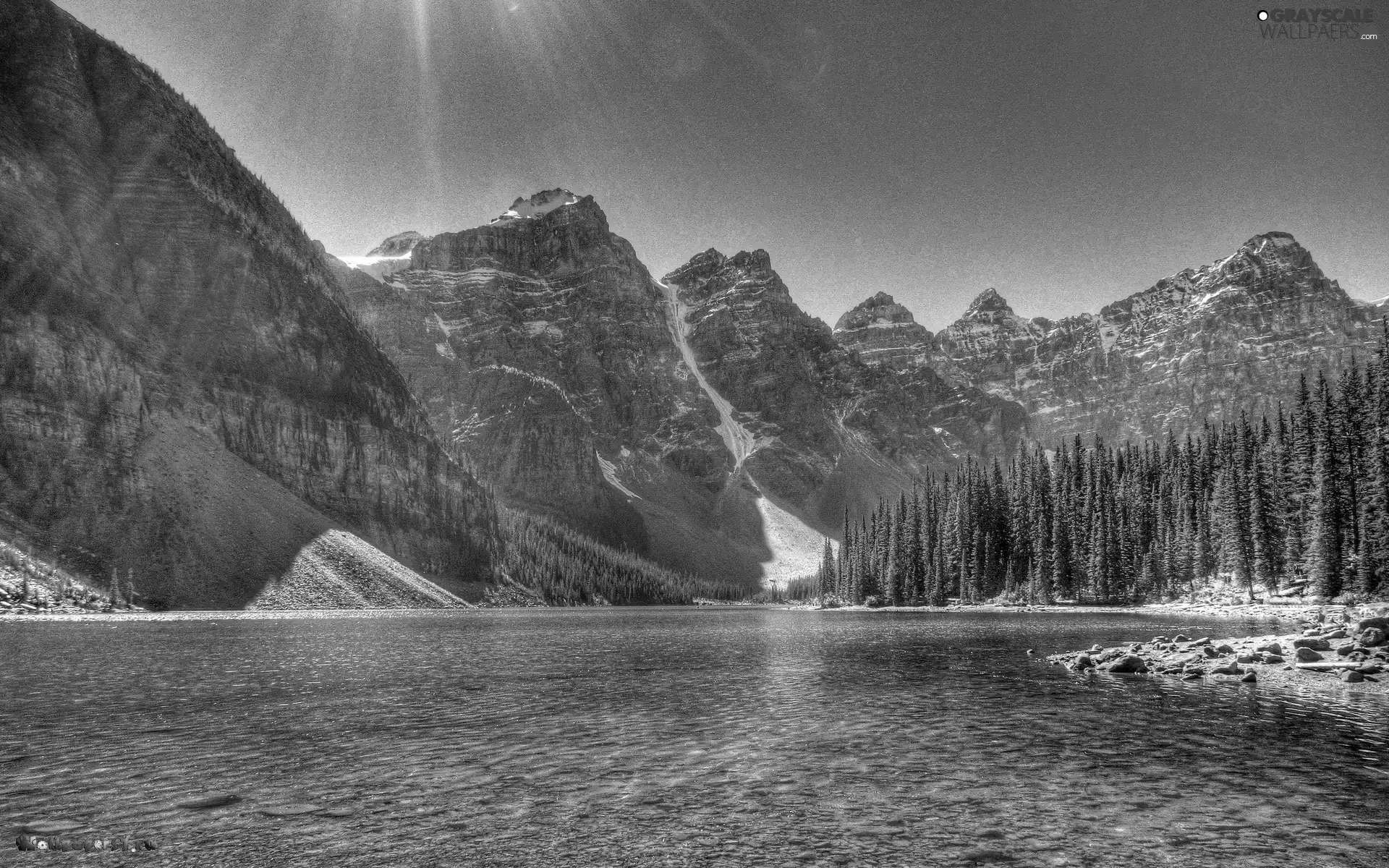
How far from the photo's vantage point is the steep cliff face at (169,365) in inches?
4188

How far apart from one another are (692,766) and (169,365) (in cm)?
14361

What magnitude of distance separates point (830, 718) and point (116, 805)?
18389 millimetres

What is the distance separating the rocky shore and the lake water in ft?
7.43

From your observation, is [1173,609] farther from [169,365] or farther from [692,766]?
[169,365]

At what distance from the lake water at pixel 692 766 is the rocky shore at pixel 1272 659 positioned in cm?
226

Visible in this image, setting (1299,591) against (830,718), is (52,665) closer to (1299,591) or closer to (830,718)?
(830,718)

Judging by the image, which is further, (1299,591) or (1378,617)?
(1299,591)

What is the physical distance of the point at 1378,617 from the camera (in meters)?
39.1

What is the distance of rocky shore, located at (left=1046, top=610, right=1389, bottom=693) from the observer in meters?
33.2

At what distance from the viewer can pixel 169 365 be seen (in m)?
134

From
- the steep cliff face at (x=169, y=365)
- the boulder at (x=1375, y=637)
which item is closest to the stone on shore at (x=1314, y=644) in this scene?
the boulder at (x=1375, y=637)

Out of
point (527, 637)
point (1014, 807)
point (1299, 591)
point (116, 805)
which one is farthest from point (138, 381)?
point (1299, 591)

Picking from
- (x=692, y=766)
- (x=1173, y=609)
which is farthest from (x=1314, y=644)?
(x=1173, y=609)

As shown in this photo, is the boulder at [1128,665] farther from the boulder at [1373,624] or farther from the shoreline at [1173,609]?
the shoreline at [1173,609]
